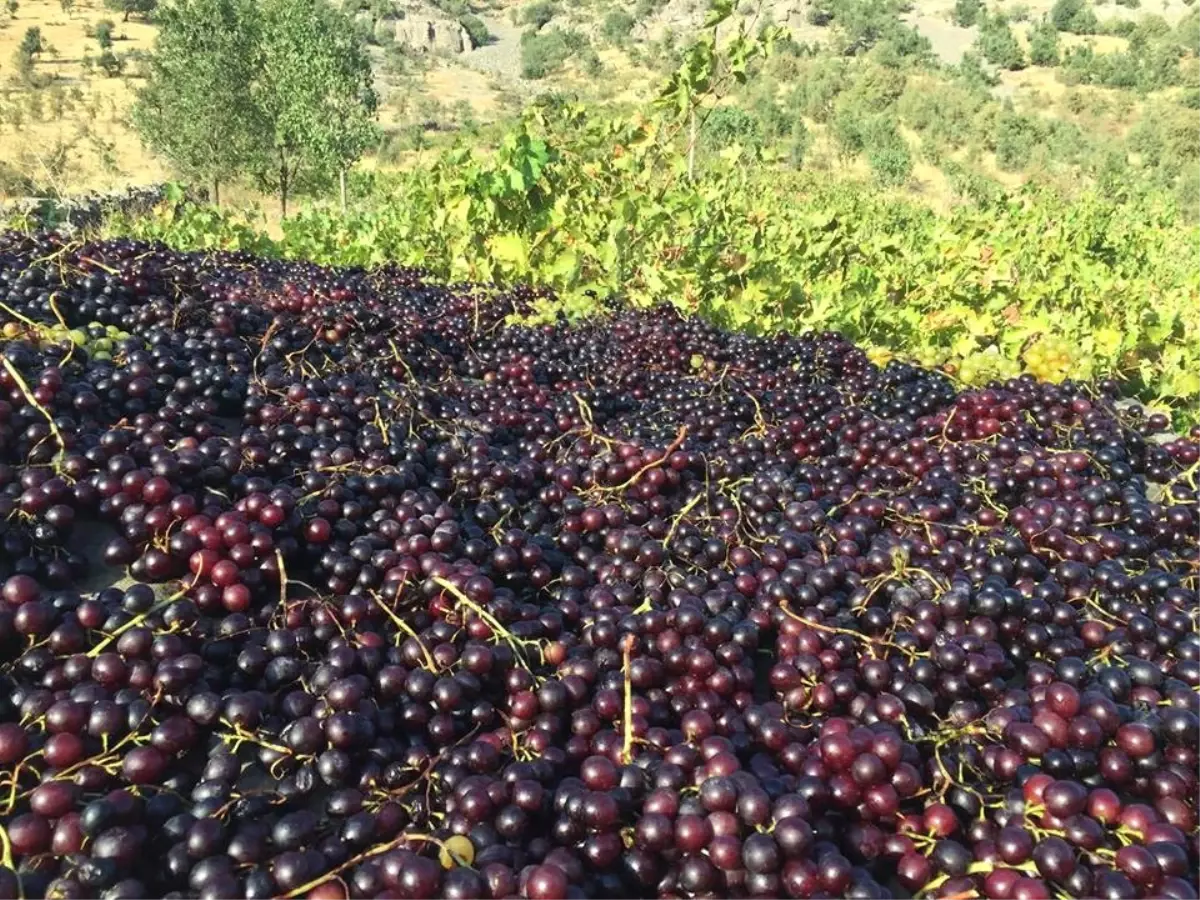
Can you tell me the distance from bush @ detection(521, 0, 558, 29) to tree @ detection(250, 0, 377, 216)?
205ft

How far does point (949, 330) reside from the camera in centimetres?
775

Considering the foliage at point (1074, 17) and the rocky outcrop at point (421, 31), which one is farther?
the rocky outcrop at point (421, 31)

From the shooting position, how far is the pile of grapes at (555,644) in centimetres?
161

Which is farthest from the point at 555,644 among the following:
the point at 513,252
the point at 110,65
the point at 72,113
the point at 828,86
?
the point at 828,86

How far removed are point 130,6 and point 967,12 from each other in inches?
2625

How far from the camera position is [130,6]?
2020 inches

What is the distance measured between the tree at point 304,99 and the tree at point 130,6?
126ft

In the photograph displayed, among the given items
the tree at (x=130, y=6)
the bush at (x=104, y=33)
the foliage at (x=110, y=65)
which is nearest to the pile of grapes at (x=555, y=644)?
the foliage at (x=110, y=65)

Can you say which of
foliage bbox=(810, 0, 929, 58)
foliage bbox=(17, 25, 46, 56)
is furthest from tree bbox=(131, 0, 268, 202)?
foliage bbox=(810, 0, 929, 58)

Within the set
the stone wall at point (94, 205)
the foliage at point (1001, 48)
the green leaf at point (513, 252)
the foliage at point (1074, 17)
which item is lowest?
the stone wall at point (94, 205)

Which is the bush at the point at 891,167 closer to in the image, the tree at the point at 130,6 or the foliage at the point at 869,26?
the foliage at the point at 869,26

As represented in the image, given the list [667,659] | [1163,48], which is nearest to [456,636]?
[667,659]

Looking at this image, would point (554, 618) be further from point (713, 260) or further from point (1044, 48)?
point (1044, 48)

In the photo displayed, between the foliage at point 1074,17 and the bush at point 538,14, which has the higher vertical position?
the foliage at point 1074,17
